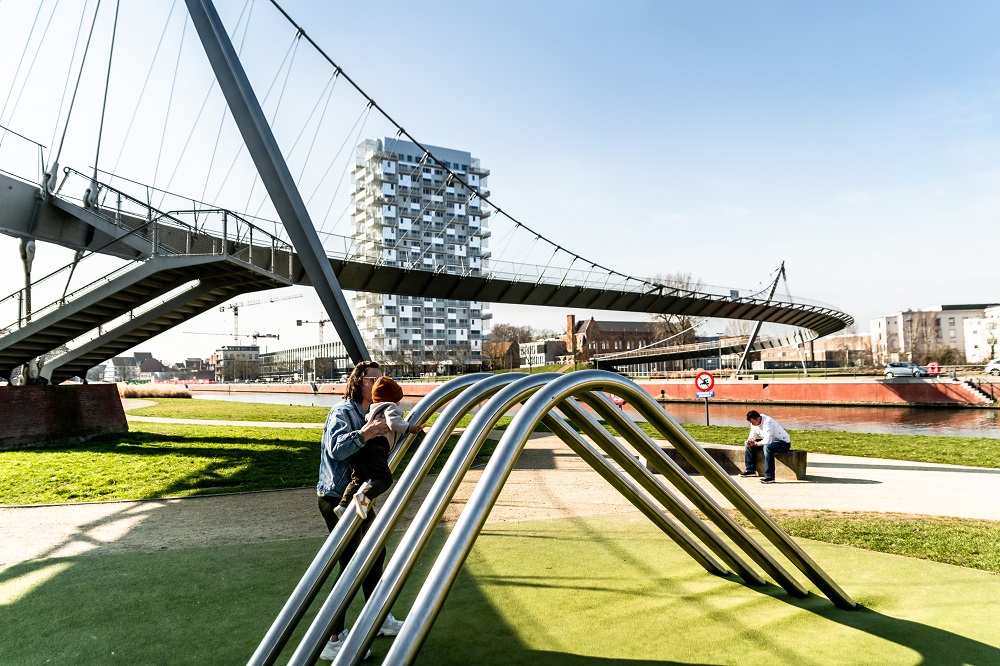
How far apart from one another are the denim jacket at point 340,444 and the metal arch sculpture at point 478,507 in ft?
1.08

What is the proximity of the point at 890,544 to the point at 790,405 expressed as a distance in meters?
38.1

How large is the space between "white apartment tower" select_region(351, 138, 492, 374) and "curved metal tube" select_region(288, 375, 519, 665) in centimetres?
9693

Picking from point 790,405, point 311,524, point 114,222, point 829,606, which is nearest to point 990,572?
point 829,606

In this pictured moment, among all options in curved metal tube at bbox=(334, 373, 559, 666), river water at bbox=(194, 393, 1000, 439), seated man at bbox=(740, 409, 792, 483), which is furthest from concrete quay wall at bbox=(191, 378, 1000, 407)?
curved metal tube at bbox=(334, 373, 559, 666)

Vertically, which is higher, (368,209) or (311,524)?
(368,209)

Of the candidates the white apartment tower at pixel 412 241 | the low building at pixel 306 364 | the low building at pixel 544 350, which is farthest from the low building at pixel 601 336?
the low building at pixel 306 364

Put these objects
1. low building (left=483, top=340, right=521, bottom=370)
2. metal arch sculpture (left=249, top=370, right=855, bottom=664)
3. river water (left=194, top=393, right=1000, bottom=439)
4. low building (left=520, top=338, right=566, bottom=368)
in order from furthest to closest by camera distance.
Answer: low building (left=520, top=338, right=566, bottom=368) < low building (left=483, top=340, right=521, bottom=370) < river water (left=194, top=393, right=1000, bottom=439) < metal arch sculpture (left=249, top=370, right=855, bottom=664)

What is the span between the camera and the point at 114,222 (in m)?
16.2

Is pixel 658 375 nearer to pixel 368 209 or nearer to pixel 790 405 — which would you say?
pixel 790 405

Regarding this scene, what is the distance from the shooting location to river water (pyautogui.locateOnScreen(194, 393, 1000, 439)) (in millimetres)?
25609

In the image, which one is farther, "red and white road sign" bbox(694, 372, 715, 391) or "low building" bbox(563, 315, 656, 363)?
"low building" bbox(563, 315, 656, 363)

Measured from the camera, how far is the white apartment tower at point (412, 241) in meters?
108

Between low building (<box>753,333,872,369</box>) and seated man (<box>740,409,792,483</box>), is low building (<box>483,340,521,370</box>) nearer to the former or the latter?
low building (<box>753,333,872,369</box>)

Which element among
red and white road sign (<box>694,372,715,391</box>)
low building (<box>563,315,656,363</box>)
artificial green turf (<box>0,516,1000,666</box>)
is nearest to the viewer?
artificial green turf (<box>0,516,1000,666</box>)
